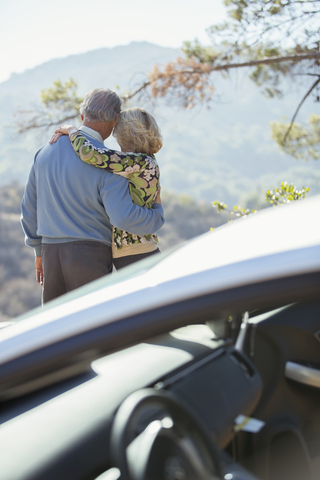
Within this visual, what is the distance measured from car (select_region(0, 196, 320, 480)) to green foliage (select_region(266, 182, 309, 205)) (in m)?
2.66

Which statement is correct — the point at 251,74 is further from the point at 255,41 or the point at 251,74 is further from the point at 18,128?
the point at 18,128

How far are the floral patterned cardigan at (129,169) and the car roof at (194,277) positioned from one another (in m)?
1.47

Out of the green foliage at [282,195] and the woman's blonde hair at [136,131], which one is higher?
the woman's blonde hair at [136,131]

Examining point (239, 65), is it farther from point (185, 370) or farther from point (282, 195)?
point (185, 370)

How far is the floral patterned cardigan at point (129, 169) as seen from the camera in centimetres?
231

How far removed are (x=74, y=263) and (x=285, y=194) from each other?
2473mm

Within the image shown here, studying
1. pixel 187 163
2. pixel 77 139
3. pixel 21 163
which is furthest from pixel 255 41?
pixel 187 163

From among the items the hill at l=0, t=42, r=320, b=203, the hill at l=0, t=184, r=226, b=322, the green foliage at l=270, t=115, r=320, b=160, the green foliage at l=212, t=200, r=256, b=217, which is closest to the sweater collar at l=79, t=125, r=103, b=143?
the green foliage at l=212, t=200, r=256, b=217

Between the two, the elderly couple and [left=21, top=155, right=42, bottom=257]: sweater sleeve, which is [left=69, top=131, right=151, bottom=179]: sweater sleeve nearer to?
the elderly couple

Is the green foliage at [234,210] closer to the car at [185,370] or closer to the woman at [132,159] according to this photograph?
the woman at [132,159]

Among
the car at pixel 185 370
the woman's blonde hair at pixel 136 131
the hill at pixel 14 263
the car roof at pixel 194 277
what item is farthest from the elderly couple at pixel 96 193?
the hill at pixel 14 263

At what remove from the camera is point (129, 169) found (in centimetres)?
237

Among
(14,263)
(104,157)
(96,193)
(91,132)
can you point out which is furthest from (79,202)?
(14,263)

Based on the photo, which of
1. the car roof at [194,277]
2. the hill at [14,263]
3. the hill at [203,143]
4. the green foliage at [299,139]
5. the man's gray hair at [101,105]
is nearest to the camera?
the car roof at [194,277]
